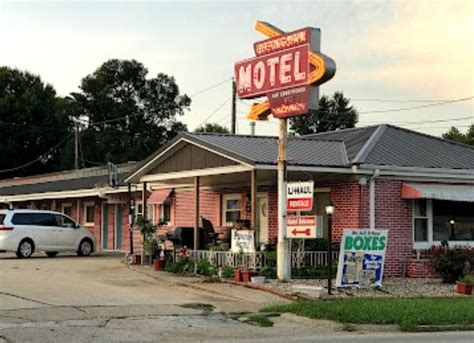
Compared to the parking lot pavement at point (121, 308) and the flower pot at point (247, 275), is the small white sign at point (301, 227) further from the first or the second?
the parking lot pavement at point (121, 308)

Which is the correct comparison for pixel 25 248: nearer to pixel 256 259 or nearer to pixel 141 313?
pixel 256 259

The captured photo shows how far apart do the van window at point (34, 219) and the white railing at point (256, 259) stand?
9.60m

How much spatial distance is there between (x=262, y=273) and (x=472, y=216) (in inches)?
294

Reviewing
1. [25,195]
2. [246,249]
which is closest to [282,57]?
[246,249]

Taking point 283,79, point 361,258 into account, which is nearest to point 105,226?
point 283,79

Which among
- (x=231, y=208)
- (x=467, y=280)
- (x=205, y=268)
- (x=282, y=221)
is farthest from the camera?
(x=231, y=208)

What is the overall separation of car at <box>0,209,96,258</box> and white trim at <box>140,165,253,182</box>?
5.48 m

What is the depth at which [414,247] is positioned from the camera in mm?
21516

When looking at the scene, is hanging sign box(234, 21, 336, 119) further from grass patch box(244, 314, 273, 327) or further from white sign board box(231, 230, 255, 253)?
grass patch box(244, 314, 273, 327)

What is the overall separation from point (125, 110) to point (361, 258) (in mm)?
52150

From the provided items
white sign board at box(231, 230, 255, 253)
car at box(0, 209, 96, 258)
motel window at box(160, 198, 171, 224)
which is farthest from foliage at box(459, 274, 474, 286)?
car at box(0, 209, 96, 258)

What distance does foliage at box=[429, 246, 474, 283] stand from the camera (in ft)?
64.7

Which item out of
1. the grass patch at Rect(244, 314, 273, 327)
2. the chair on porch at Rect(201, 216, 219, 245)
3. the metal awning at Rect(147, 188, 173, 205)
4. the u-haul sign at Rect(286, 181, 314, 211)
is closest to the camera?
the grass patch at Rect(244, 314, 273, 327)

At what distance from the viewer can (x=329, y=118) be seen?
220 feet
